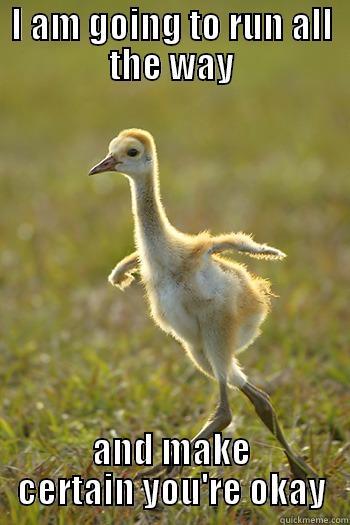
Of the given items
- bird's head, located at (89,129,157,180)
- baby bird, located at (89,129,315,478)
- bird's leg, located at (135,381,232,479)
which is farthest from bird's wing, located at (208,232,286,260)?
bird's leg, located at (135,381,232,479)

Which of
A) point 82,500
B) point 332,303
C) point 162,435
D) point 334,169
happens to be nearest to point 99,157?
point 334,169

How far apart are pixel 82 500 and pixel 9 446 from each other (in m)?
0.79

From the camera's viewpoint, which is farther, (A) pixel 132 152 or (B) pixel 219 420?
(B) pixel 219 420

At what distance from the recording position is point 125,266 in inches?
143

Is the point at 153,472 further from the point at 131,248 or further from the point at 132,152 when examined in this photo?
the point at 131,248

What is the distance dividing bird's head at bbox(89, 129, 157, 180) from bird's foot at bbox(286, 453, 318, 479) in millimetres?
1156

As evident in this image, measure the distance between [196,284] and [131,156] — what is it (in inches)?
19.5

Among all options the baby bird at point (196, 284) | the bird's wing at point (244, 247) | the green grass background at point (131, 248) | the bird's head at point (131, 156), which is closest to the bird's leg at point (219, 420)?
the baby bird at point (196, 284)

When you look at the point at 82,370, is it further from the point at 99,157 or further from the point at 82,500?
the point at 99,157

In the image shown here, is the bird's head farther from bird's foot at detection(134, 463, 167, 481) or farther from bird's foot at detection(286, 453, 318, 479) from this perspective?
bird's foot at detection(286, 453, 318, 479)

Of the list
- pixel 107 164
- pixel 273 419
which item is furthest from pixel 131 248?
pixel 107 164

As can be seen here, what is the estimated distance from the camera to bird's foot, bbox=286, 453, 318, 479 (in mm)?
3570

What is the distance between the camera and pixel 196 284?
3.34m

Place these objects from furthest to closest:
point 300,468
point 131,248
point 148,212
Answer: point 131,248 → point 300,468 → point 148,212
